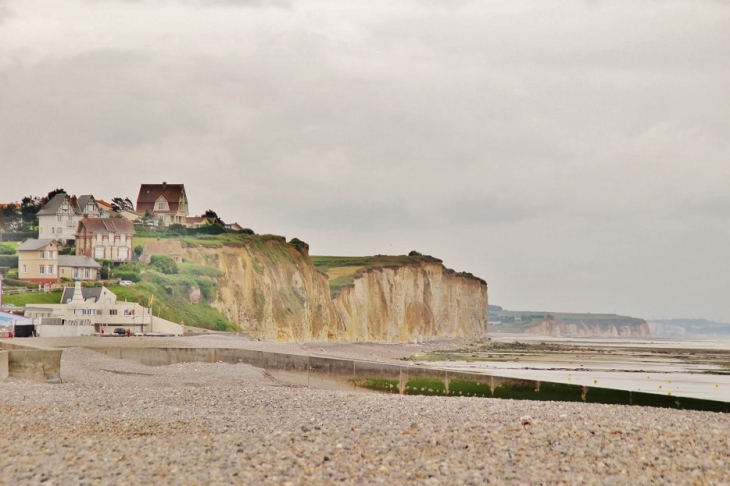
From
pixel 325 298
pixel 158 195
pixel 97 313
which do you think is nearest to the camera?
pixel 97 313

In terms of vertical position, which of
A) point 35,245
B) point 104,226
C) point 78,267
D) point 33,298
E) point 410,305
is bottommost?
point 33,298

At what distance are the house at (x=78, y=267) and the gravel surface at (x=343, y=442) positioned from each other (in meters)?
46.3

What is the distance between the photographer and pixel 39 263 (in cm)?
6234

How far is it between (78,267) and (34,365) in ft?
140

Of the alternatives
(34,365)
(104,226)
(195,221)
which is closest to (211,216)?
(195,221)

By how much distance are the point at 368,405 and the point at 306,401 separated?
162 centimetres

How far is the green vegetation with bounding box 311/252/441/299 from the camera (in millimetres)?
108250

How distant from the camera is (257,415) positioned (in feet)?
55.4

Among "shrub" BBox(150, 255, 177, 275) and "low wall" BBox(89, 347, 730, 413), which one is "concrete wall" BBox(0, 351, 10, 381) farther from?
"shrub" BBox(150, 255, 177, 275)

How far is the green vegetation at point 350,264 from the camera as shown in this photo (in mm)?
108250

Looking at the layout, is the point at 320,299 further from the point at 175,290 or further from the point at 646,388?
the point at 646,388

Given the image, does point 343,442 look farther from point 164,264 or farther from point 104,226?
point 104,226

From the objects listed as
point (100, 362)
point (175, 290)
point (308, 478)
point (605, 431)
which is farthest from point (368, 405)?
point (175, 290)

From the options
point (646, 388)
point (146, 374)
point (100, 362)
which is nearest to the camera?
point (146, 374)
